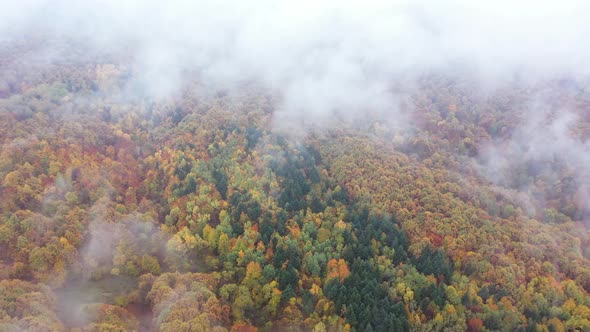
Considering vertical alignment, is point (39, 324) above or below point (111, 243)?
below

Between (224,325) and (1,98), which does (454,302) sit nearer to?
(224,325)

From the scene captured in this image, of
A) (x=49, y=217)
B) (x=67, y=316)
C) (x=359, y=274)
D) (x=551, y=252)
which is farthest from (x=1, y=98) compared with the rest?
(x=551, y=252)

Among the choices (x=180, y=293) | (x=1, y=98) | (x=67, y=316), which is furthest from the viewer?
(x=1, y=98)

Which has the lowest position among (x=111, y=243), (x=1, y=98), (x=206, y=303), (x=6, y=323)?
(x=6, y=323)

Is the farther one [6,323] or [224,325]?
[224,325]

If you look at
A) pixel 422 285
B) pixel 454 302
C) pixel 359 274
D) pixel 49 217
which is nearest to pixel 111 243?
pixel 49 217

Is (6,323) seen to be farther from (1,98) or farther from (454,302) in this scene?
(1,98)

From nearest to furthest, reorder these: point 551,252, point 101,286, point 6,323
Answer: point 6,323 < point 101,286 < point 551,252
